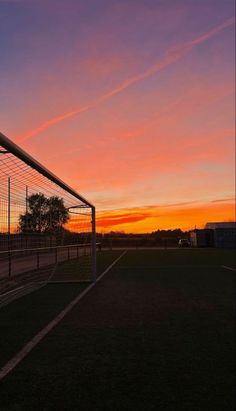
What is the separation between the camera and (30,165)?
269 inches

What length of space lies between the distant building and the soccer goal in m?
47.2

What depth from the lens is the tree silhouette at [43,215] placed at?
9.10 meters

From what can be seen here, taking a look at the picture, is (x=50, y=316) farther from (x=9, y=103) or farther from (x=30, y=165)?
(x=9, y=103)

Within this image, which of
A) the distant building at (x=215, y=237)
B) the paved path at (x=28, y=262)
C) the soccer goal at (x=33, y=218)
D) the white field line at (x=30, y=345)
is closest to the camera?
the white field line at (x=30, y=345)

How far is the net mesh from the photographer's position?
7.13 m

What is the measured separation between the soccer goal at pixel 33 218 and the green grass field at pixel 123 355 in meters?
1.13

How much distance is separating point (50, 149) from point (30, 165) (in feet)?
24.5

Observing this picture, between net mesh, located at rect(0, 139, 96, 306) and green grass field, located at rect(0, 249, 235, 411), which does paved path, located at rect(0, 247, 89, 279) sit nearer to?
net mesh, located at rect(0, 139, 96, 306)

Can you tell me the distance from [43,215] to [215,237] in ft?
178

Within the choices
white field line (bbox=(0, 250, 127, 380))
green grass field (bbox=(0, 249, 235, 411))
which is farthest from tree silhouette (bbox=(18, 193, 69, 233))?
white field line (bbox=(0, 250, 127, 380))

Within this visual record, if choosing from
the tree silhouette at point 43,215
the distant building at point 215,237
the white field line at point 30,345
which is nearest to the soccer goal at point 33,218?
the tree silhouette at point 43,215

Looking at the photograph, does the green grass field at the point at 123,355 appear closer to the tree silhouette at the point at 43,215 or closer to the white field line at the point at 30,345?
the white field line at the point at 30,345

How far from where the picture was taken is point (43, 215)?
10531 mm

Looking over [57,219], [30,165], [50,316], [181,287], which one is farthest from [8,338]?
[181,287]
